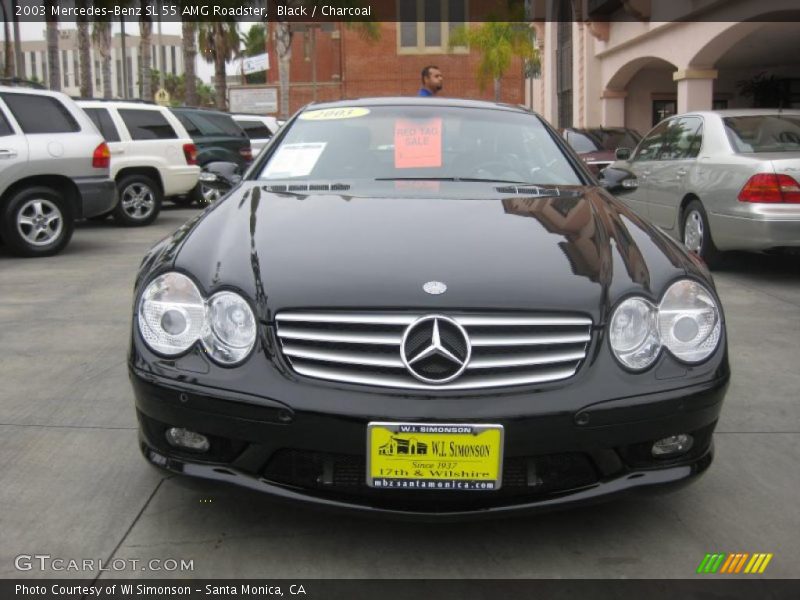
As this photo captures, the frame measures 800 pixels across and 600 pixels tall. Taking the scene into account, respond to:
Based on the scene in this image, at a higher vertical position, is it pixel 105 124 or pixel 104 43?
pixel 104 43

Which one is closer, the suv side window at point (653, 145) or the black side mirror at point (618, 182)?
the black side mirror at point (618, 182)

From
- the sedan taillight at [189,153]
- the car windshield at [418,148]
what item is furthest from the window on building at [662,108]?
the car windshield at [418,148]

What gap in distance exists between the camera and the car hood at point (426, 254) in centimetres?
270

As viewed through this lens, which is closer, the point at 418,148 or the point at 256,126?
the point at 418,148

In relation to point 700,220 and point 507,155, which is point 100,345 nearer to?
point 507,155

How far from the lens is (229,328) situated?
8.87 ft

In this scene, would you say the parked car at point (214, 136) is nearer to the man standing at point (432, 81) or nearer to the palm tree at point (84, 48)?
the man standing at point (432, 81)

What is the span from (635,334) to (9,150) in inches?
298

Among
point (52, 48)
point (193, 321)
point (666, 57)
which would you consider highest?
point (52, 48)

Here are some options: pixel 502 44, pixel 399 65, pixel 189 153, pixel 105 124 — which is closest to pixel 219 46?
pixel 502 44

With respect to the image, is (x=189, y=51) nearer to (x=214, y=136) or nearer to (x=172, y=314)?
(x=214, y=136)

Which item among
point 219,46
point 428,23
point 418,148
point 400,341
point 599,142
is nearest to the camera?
point 400,341

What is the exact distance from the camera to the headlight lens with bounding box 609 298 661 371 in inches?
105

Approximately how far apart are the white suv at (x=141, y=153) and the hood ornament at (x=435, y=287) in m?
10.2
